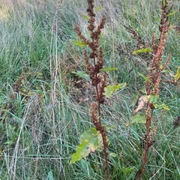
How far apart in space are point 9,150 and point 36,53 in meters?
1.21

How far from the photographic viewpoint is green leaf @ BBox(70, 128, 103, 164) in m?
1.03

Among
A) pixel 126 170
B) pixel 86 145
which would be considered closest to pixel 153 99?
pixel 86 145

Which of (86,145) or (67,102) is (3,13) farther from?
(86,145)

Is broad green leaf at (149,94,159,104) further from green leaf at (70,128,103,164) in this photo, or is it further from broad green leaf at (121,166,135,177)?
broad green leaf at (121,166,135,177)

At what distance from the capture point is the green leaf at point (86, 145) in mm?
1032

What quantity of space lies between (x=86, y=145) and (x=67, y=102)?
0.88 meters

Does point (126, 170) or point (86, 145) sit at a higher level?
point (86, 145)

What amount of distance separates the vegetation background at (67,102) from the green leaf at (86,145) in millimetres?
67

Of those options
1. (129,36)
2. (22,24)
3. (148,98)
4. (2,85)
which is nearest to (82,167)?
(148,98)

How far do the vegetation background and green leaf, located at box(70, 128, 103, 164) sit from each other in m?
0.07

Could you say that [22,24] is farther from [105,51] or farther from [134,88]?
[134,88]

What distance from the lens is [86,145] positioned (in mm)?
1049

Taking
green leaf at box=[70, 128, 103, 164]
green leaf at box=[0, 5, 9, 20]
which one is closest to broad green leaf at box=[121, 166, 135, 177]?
green leaf at box=[70, 128, 103, 164]

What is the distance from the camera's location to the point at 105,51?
2709mm
